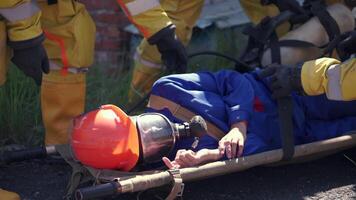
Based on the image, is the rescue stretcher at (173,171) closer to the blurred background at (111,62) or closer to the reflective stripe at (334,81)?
the reflective stripe at (334,81)

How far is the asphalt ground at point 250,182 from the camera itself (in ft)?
10.6

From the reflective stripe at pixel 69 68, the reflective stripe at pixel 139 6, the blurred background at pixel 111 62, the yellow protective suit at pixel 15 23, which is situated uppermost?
the yellow protective suit at pixel 15 23

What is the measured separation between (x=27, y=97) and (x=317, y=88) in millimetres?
1946

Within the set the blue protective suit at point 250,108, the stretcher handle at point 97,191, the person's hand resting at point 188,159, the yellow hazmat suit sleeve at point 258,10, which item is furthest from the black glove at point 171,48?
the stretcher handle at point 97,191

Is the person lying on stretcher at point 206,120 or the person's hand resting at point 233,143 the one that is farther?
the person's hand resting at point 233,143

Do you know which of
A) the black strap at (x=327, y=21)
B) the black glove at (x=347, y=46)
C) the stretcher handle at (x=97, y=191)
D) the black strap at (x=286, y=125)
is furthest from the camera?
the black strap at (x=327, y=21)

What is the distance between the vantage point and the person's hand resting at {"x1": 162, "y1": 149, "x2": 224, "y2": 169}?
2922 mm

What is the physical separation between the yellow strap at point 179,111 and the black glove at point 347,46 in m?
0.84

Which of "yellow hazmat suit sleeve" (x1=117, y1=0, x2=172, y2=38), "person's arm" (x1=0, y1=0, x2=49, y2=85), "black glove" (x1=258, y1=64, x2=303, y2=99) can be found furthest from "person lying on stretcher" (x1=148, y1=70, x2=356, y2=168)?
"person's arm" (x1=0, y1=0, x2=49, y2=85)

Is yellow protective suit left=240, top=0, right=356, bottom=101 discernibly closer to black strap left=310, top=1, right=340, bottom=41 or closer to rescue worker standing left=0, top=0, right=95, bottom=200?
black strap left=310, top=1, right=340, bottom=41

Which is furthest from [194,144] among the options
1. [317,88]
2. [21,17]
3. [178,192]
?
[21,17]

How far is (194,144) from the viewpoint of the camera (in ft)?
10.4

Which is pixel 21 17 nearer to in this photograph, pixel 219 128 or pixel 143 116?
pixel 143 116

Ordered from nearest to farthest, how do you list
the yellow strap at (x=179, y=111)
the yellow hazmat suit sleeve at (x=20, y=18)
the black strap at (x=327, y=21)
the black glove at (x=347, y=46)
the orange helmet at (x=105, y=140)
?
the orange helmet at (x=105, y=140), the yellow hazmat suit sleeve at (x=20, y=18), the yellow strap at (x=179, y=111), the black glove at (x=347, y=46), the black strap at (x=327, y=21)
